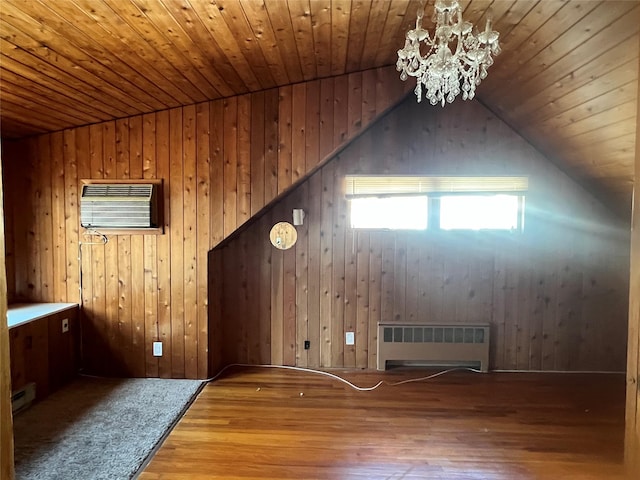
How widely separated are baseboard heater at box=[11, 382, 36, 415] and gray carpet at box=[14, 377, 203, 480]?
49 mm

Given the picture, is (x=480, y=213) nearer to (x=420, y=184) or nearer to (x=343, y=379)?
(x=420, y=184)

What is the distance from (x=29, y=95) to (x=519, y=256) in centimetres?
408

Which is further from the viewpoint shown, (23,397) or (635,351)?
(23,397)

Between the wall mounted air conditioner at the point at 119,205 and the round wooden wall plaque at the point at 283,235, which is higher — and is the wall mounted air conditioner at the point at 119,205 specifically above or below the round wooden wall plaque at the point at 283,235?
above

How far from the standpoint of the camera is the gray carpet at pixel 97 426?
7.34 feet

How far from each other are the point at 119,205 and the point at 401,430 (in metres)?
2.78

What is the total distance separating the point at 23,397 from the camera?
2811 mm

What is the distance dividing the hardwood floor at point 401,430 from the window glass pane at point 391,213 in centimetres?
143

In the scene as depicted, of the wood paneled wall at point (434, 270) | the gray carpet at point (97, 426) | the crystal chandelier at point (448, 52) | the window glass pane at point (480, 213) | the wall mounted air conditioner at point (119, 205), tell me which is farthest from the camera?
the window glass pane at point (480, 213)

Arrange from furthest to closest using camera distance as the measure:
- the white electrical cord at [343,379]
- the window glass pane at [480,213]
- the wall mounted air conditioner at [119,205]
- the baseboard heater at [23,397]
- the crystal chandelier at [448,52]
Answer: the window glass pane at [480,213]
the white electrical cord at [343,379]
the wall mounted air conditioner at [119,205]
the baseboard heater at [23,397]
the crystal chandelier at [448,52]

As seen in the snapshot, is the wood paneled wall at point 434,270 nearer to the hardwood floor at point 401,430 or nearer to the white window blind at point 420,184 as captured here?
the white window blind at point 420,184

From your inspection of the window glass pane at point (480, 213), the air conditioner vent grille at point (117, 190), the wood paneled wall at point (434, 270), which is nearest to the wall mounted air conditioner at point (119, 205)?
the air conditioner vent grille at point (117, 190)

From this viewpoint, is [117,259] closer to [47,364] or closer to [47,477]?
[47,364]

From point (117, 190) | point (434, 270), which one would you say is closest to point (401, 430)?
point (434, 270)
